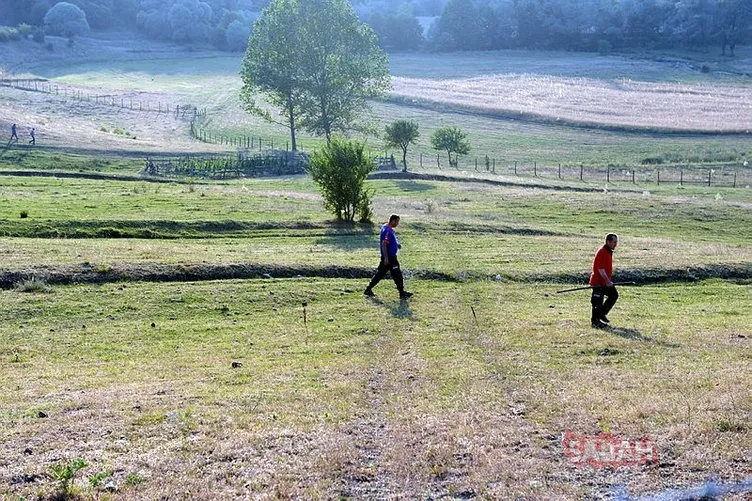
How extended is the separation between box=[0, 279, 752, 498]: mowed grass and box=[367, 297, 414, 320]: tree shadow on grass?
0.46ft

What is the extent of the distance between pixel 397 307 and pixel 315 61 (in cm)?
6138

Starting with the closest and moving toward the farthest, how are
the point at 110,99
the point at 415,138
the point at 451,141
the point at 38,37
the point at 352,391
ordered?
the point at 352,391 → the point at 415,138 → the point at 451,141 → the point at 110,99 → the point at 38,37

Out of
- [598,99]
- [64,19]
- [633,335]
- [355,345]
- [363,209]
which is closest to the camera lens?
[355,345]

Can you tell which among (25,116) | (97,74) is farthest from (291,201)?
(97,74)

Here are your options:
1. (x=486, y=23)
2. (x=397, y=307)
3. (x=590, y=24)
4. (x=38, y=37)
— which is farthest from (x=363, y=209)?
(x=590, y=24)

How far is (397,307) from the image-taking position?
2392cm

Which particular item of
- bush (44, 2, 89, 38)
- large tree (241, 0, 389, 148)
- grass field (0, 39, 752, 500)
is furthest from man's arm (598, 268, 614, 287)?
bush (44, 2, 89, 38)

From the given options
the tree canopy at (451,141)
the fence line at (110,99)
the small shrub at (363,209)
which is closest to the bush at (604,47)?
the fence line at (110,99)

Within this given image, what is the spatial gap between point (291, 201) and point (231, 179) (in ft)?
62.3

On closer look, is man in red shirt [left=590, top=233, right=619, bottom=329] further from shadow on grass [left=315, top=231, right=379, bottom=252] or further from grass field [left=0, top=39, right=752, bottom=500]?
shadow on grass [left=315, top=231, right=379, bottom=252]

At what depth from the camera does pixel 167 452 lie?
37.8 ft

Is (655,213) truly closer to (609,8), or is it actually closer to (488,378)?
(488,378)

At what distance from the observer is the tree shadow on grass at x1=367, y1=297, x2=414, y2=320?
901 inches

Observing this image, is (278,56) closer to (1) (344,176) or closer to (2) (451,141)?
(2) (451,141)
